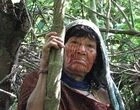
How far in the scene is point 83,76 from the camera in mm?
2424

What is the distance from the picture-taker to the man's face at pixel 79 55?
2.32 meters

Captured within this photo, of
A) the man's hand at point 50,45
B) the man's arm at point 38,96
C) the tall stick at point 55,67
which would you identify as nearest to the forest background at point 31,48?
the man's arm at point 38,96

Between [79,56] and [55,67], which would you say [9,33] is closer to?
[79,56]

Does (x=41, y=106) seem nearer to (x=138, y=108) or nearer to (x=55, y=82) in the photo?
(x=55, y=82)

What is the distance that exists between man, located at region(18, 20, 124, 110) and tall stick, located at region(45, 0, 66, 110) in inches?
18.9

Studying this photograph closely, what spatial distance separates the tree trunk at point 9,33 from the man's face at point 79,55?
3.02 ft

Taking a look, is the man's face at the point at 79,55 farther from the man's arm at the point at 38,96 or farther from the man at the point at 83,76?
the man's arm at the point at 38,96

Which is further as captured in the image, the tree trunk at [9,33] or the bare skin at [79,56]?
the tree trunk at [9,33]

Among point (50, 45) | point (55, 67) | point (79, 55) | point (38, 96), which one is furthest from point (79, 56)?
point (55, 67)

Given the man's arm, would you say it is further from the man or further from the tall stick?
the tall stick

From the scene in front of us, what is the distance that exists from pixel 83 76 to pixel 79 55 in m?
0.17

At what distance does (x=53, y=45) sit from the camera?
174 centimetres

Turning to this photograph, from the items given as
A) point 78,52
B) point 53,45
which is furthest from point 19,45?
point 53,45

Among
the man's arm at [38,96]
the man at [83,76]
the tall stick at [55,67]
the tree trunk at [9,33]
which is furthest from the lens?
the tree trunk at [9,33]
